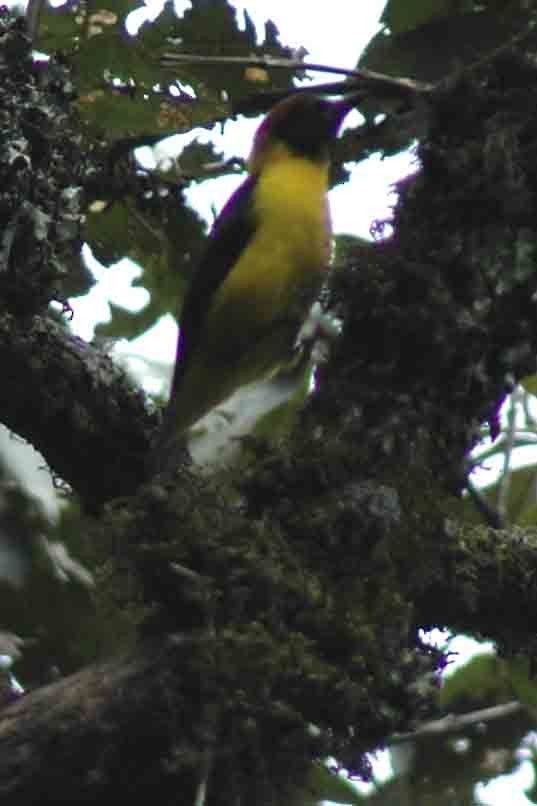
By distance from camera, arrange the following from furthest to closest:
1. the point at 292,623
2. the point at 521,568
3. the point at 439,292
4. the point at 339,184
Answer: the point at 339,184 → the point at 521,568 → the point at 439,292 → the point at 292,623

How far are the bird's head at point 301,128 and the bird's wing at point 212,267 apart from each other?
0.87 ft

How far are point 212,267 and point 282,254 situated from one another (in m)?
0.18

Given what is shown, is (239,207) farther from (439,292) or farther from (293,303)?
(439,292)

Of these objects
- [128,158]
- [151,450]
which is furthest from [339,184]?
[151,450]

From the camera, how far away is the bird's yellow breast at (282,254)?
462 centimetres

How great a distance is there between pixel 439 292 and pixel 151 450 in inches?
40.0

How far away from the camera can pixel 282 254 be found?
15.2 feet

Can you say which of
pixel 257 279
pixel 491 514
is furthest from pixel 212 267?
pixel 491 514

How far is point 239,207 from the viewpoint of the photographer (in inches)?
187

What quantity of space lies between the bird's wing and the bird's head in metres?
0.27

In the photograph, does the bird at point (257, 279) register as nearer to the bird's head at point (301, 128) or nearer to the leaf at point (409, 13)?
the bird's head at point (301, 128)

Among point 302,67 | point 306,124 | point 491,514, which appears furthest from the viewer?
point 306,124

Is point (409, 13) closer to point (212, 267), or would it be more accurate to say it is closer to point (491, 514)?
point (212, 267)

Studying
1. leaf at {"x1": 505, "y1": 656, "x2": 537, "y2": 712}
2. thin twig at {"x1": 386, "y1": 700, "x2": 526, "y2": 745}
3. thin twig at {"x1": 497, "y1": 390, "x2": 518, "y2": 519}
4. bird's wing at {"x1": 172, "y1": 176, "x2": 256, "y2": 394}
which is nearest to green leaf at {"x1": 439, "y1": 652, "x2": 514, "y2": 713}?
thin twig at {"x1": 386, "y1": 700, "x2": 526, "y2": 745}
